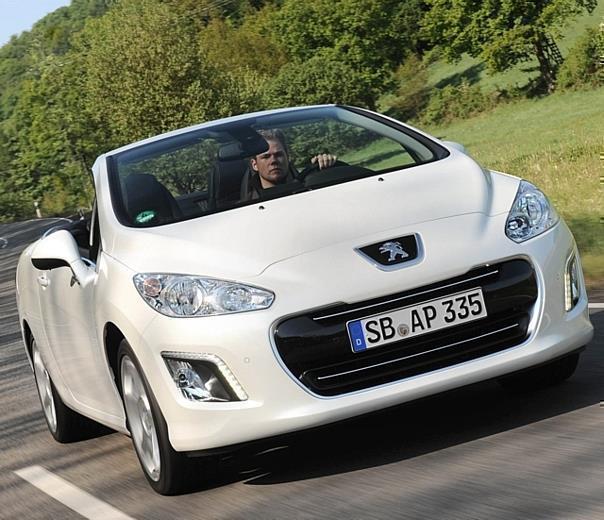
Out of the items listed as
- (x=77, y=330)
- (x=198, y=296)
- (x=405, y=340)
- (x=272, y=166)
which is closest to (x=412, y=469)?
(x=405, y=340)

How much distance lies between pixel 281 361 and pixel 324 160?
1594 millimetres

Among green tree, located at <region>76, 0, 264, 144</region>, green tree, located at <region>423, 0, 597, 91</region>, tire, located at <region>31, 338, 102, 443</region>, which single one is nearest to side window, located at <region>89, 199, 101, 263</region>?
tire, located at <region>31, 338, 102, 443</region>

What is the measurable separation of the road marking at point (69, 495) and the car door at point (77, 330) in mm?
378

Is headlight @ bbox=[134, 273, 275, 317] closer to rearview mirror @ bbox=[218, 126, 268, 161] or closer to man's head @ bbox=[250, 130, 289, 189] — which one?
man's head @ bbox=[250, 130, 289, 189]

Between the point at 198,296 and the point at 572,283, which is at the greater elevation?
the point at 198,296

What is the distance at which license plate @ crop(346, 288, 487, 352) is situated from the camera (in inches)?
197

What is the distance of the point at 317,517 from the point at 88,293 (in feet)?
5.72

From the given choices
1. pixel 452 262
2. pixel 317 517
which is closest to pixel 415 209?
pixel 452 262

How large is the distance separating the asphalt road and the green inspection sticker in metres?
1.08

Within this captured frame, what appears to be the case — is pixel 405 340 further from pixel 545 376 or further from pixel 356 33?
pixel 356 33

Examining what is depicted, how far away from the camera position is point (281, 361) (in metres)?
4.97

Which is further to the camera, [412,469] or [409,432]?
[409,432]

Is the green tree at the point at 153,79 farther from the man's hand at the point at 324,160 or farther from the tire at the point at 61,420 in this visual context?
the man's hand at the point at 324,160

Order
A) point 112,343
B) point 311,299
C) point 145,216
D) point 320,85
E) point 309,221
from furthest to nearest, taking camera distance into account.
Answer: point 320,85 < point 145,216 < point 112,343 < point 309,221 < point 311,299
